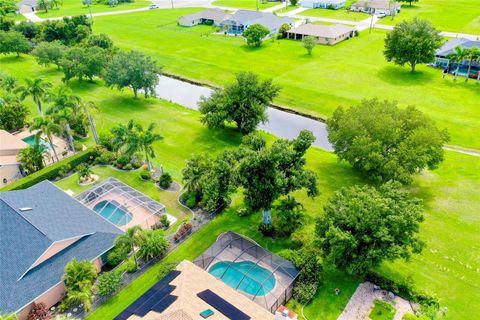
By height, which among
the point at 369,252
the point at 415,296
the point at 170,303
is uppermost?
the point at 369,252

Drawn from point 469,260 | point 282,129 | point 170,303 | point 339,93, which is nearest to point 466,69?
point 339,93

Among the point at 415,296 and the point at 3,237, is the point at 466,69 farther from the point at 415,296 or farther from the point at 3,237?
the point at 3,237

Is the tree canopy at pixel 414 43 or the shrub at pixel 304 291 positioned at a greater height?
the tree canopy at pixel 414 43

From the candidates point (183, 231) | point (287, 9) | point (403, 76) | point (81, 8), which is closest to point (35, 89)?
point (183, 231)

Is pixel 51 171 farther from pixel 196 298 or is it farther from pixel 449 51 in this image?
pixel 449 51

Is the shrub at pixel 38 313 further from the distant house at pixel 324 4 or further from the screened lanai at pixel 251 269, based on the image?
the distant house at pixel 324 4

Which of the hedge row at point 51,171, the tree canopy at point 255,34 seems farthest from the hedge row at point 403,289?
the tree canopy at point 255,34
